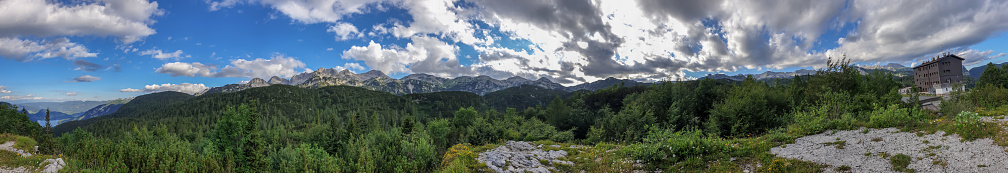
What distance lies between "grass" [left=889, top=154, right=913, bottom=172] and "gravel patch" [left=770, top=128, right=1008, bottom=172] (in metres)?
0.09

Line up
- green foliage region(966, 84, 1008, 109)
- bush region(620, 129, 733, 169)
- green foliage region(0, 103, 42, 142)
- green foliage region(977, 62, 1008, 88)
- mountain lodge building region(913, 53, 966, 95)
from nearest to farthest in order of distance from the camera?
bush region(620, 129, 733, 169) → green foliage region(966, 84, 1008, 109) → green foliage region(0, 103, 42, 142) → green foliage region(977, 62, 1008, 88) → mountain lodge building region(913, 53, 966, 95)

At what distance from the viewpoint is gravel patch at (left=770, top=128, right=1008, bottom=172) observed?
7.56 m

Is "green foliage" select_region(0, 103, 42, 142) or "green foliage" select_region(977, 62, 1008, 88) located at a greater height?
"green foliage" select_region(977, 62, 1008, 88)

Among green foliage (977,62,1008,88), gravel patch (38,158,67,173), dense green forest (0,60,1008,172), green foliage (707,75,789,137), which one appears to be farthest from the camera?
green foliage (977,62,1008,88)

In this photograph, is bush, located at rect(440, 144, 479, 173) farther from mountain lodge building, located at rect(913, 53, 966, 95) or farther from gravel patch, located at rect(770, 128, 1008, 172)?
mountain lodge building, located at rect(913, 53, 966, 95)

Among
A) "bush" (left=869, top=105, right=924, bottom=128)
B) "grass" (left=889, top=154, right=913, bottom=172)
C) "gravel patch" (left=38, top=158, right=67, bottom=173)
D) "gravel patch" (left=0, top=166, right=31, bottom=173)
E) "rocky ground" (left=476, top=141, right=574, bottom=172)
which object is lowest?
"rocky ground" (left=476, top=141, right=574, bottom=172)

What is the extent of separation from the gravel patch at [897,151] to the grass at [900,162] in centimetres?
9

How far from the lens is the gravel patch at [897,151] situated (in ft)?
24.8

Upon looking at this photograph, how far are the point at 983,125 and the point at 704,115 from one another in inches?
849

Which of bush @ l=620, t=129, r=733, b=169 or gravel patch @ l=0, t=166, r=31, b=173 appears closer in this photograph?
bush @ l=620, t=129, r=733, b=169

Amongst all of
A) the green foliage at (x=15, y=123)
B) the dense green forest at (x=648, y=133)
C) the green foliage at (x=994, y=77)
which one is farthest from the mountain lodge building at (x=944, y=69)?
the green foliage at (x=15, y=123)

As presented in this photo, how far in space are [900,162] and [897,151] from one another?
1.40 meters

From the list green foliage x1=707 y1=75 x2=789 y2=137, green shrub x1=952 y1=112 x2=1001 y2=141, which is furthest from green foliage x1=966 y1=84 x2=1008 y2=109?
green shrub x1=952 y1=112 x2=1001 y2=141

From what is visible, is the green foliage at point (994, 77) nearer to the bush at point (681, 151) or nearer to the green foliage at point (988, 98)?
the green foliage at point (988, 98)
